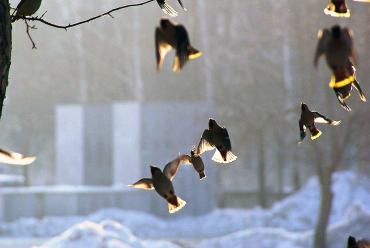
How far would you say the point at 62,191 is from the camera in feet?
81.6

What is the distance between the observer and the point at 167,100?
101ft

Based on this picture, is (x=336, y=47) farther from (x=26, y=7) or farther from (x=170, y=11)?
(x=26, y=7)

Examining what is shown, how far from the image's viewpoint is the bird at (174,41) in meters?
2.29

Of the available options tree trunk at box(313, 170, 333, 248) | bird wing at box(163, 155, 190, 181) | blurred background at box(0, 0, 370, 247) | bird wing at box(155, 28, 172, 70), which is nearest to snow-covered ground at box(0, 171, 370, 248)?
blurred background at box(0, 0, 370, 247)

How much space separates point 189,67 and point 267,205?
6.61 meters

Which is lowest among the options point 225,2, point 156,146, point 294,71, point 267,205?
point 267,205

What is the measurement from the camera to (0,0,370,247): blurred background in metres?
21.8

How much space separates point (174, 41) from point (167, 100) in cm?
2845

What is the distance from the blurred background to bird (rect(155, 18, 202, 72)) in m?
14.9

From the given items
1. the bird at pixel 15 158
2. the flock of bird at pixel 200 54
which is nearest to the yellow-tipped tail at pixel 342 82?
the flock of bird at pixel 200 54

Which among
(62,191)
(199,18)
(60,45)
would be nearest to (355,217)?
(62,191)

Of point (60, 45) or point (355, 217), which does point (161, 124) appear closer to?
point (355, 217)

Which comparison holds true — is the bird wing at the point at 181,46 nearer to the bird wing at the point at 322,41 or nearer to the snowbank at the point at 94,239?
the bird wing at the point at 322,41

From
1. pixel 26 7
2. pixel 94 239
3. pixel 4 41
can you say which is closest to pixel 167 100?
pixel 94 239
